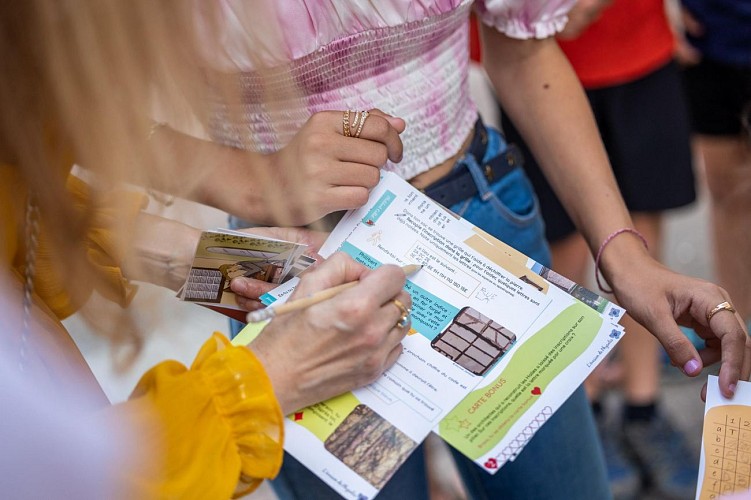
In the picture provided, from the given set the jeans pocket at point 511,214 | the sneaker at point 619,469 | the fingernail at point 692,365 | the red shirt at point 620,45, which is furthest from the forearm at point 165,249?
the sneaker at point 619,469

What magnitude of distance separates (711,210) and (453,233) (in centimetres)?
171

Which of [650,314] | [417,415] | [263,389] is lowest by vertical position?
[650,314]

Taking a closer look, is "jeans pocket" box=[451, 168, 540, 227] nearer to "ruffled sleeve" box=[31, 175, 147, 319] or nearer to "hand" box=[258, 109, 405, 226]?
"hand" box=[258, 109, 405, 226]

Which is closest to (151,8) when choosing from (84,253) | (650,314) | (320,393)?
(84,253)

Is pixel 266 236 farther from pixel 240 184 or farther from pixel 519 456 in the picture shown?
pixel 519 456

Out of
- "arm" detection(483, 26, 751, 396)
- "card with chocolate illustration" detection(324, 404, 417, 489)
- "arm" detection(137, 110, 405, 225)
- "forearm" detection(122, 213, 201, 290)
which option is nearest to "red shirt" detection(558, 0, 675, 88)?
"arm" detection(483, 26, 751, 396)

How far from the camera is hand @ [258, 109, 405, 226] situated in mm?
1017

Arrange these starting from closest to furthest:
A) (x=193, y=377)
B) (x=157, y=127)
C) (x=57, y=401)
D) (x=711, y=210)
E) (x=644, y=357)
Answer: (x=57, y=401), (x=193, y=377), (x=157, y=127), (x=644, y=357), (x=711, y=210)

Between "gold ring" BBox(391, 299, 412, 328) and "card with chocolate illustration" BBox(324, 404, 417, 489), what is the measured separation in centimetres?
10

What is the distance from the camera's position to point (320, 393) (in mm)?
925

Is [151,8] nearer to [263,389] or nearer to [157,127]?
[157,127]

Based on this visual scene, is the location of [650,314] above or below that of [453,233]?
below

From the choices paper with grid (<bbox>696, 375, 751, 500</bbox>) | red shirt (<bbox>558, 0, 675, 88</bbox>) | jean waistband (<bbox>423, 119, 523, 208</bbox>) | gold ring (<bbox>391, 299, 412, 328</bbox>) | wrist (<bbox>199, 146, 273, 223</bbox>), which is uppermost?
wrist (<bbox>199, 146, 273, 223</bbox>)

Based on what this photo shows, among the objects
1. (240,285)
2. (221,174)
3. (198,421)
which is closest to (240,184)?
(221,174)
